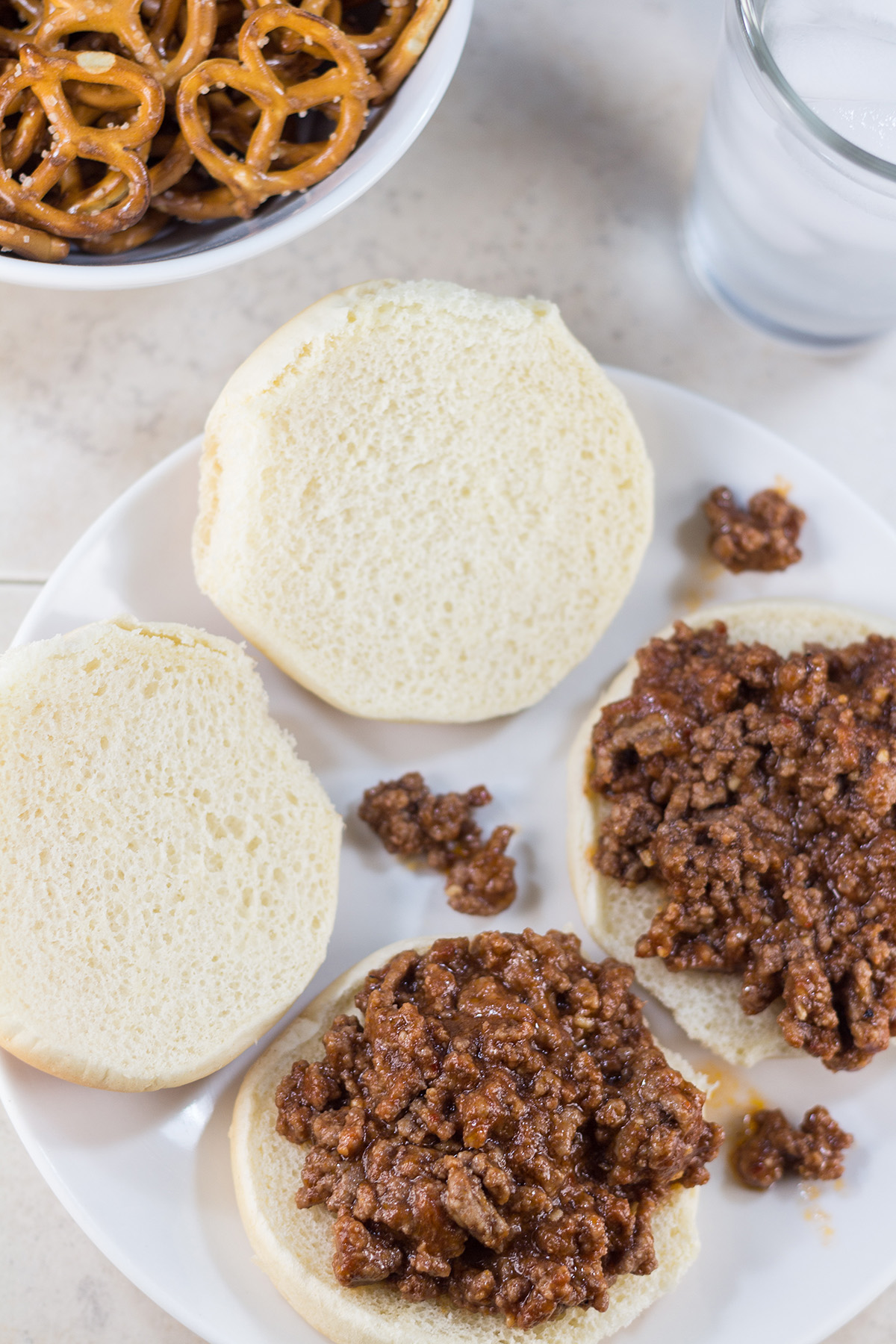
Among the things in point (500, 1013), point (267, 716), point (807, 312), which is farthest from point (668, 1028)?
point (807, 312)

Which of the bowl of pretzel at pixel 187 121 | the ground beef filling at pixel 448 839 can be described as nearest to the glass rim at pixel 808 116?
the bowl of pretzel at pixel 187 121

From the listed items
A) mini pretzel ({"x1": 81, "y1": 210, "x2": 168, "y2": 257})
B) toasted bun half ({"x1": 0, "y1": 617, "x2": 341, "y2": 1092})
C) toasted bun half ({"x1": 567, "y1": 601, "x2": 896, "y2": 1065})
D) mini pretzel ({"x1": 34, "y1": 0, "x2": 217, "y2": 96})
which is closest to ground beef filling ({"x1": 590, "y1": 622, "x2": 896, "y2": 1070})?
toasted bun half ({"x1": 567, "y1": 601, "x2": 896, "y2": 1065})

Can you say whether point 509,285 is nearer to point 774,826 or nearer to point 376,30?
point 376,30

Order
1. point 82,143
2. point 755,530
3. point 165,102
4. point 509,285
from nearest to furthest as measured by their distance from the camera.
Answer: point 82,143 → point 165,102 → point 755,530 → point 509,285

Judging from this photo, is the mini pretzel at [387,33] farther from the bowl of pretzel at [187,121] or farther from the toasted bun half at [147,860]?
the toasted bun half at [147,860]

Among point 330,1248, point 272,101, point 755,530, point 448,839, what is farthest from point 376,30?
point 330,1248
